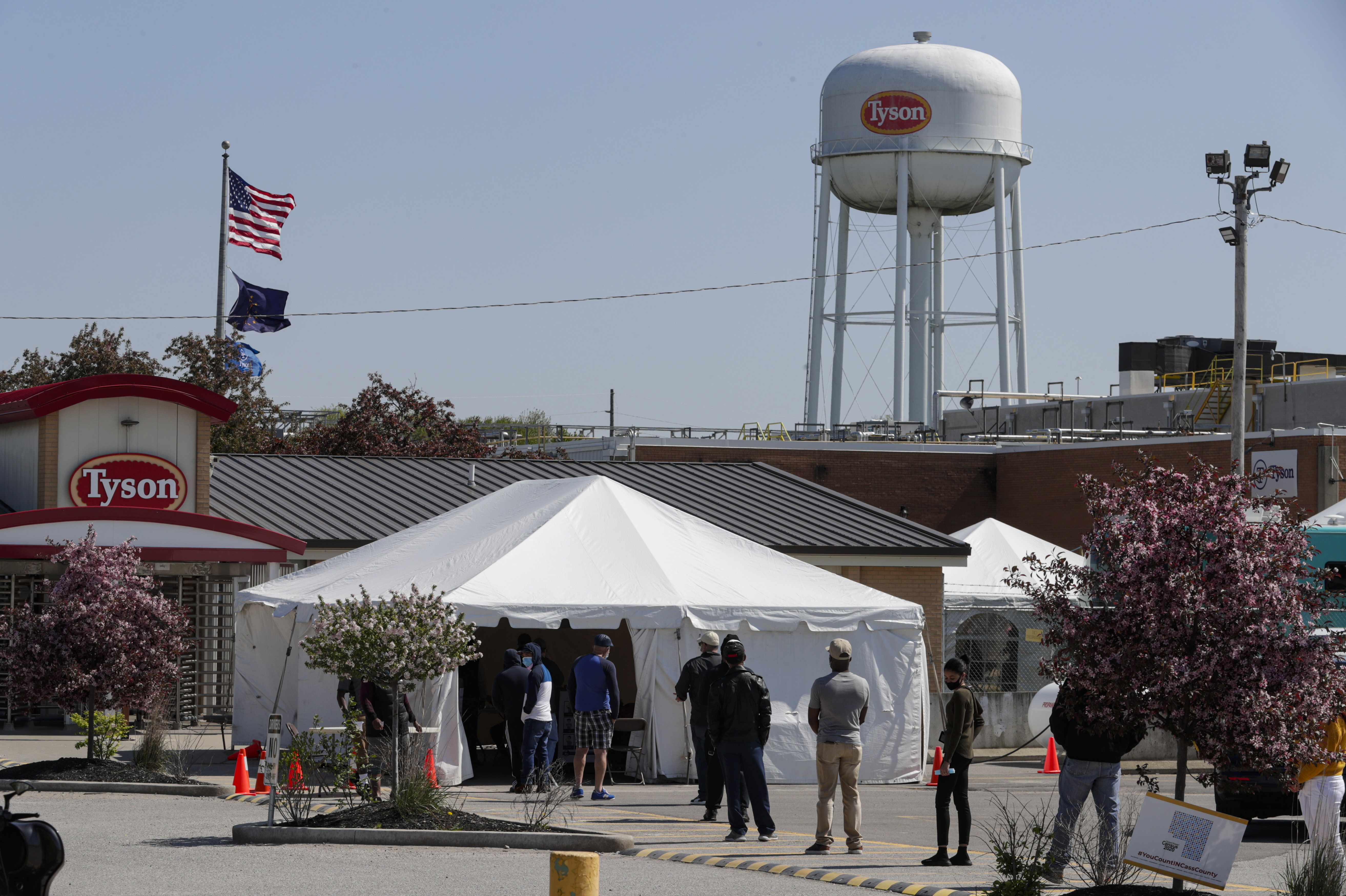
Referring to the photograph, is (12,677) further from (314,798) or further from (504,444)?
(504,444)

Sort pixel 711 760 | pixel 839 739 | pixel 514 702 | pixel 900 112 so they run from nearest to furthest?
pixel 839 739, pixel 711 760, pixel 514 702, pixel 900 112

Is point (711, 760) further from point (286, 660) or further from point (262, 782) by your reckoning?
point (286, 660)

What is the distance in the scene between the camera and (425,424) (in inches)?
2026

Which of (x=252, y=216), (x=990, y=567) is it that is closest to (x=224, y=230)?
(x=252, y=216)

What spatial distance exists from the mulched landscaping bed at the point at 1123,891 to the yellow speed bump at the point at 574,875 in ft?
9.72

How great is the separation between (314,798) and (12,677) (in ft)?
13.9

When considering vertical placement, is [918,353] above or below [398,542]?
above

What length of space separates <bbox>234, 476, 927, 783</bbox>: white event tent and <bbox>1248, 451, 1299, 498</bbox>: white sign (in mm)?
21355

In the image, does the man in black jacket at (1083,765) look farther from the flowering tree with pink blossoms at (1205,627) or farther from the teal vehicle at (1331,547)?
the teal vehicle at (1331,547)

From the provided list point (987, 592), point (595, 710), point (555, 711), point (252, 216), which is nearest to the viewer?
point (595, 710)

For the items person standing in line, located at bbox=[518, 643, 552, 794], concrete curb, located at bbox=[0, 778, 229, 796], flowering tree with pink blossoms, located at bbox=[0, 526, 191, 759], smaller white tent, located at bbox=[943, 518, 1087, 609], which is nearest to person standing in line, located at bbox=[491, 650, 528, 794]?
person standing in line, located at bbox=[518, 643, 552, 794]

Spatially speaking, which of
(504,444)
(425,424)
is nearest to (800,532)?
(425,424)

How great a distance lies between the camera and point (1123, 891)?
1014 centimetres

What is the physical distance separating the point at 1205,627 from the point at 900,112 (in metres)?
41.9
